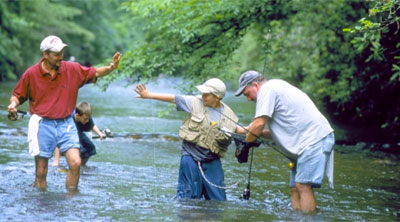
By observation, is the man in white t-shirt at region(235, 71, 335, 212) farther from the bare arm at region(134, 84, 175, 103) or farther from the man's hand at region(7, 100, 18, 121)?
the man's hand at region(7, 100, 18, 121)

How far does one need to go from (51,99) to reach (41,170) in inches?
34.4

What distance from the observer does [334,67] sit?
19297 millimetres

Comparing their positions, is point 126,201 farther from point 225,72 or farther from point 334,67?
point 334,67

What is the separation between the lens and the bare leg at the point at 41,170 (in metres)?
7.96

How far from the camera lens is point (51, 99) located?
7.77 m

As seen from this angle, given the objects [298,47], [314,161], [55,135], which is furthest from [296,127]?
[298,47]

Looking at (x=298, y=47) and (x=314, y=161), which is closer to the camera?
(x=314, y=161)

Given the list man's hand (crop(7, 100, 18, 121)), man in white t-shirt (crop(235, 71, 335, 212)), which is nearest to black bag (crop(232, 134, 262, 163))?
man in white t-shirt (crop(235, 71, 335, 212))

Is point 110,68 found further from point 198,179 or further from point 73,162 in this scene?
point 198,179

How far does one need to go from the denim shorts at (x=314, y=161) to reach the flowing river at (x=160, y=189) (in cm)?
47

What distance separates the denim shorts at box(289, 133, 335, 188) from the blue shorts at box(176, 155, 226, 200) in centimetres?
114

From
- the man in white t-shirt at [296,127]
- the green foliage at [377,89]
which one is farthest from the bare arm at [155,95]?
the green foliage at [377,89]

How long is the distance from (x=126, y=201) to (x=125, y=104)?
1820 cm

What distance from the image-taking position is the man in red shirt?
7.71m
